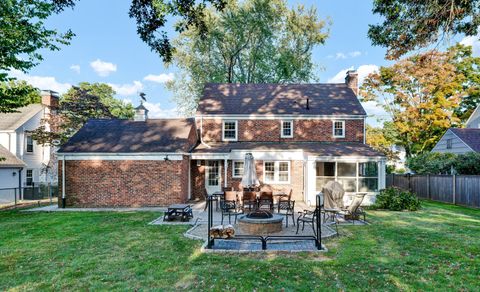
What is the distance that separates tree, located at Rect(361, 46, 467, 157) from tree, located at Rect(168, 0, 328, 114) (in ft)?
27.5

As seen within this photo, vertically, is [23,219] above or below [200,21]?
below

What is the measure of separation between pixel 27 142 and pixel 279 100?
21.0 metres

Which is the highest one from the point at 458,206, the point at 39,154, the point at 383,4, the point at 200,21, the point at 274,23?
the point at 274,23

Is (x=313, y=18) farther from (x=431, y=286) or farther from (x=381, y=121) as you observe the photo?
(x=431, y=286)

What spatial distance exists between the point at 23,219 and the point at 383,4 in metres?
16.2

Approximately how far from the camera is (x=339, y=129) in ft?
69.1

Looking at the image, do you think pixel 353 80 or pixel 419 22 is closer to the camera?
pixel 419 22

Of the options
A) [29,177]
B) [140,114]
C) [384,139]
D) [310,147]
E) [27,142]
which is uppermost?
[140,114]

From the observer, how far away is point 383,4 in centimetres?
870

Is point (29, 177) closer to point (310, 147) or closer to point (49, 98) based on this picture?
point (49, 98)

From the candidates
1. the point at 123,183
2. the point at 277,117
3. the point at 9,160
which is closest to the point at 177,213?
the point at 123,183

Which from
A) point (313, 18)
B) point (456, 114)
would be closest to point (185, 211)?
point (313, 18)

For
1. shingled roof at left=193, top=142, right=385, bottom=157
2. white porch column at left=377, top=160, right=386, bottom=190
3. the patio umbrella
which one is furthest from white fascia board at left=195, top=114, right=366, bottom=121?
the patio umbrella

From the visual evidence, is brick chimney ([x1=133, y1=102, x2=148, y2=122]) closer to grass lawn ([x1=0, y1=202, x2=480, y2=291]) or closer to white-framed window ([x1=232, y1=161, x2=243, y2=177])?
white-framed window ([x1=232, y1=161, x2=243, y2=177])
